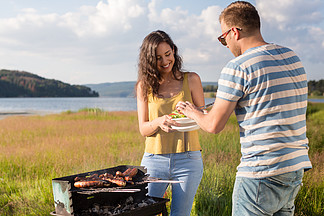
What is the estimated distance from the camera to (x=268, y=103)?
69.9 inches

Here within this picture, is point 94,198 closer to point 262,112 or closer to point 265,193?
point 265,193

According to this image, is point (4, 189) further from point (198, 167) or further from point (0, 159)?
point (198, 167)

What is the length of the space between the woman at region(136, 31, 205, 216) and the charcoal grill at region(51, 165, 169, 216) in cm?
17

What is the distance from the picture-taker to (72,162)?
6602 mm

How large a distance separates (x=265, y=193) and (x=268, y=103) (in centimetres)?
47

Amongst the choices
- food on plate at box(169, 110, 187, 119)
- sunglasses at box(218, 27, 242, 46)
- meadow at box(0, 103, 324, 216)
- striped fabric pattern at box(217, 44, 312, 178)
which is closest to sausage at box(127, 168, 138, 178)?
food on plate at box(169, 110, 187, 119)

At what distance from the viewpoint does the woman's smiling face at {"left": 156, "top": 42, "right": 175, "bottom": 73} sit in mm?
2758

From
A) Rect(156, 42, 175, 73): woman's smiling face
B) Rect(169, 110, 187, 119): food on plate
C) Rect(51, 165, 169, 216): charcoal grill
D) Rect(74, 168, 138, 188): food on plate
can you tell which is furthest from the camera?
Rect(156, 42, 175, 73): woman's smiling face

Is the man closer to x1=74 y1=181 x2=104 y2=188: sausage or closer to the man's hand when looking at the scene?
the man's hand

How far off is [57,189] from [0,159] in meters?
5.75

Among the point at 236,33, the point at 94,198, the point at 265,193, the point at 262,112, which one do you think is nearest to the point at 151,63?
the point at 236,33

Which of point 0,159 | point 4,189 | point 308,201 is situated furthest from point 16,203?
point 308,201

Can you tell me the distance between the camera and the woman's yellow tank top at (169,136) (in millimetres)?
2674

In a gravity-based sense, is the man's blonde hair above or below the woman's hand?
above
